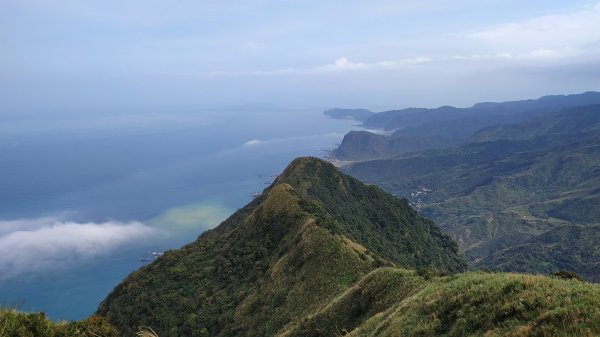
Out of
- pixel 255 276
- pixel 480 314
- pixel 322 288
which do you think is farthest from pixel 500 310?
pixel 255 276

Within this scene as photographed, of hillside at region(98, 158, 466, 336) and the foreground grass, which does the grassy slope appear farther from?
hillside at region(98, 158, 466, 336)

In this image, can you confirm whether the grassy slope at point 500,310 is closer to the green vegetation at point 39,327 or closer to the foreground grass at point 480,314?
the foreground grass at point 480,314

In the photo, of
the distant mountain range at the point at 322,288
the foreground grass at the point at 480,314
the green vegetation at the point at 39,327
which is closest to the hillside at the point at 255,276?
the distant mountain range at the point at 322,288

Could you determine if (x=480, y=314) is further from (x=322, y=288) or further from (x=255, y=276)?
(x=255, y=276)

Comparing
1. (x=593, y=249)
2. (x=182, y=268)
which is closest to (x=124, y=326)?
(x=182, y=268)

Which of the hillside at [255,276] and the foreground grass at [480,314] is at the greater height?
the foreground grass at [480,314]

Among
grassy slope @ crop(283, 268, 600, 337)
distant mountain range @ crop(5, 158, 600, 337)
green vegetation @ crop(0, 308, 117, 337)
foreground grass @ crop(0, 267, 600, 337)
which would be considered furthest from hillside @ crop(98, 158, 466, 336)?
grassy slope @ crop(283, 268, 600, 337)
